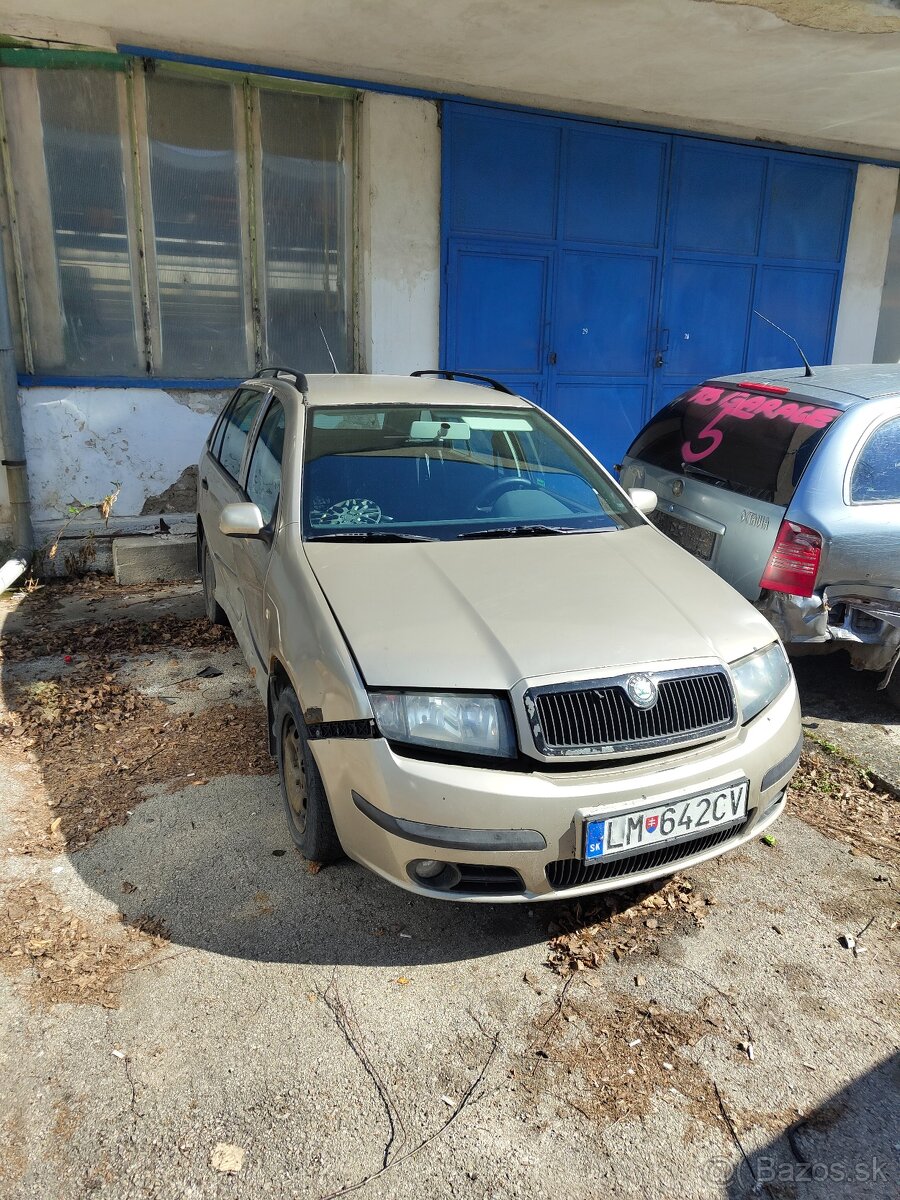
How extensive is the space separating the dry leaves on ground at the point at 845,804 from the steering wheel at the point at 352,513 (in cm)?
216

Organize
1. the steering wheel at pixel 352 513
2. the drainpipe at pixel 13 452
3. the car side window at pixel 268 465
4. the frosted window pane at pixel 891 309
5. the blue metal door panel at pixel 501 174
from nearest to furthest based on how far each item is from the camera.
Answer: the steering wheel at pixel 352 513 → the car side window at pixel 268 465 → the drainpipe at pixel 13 452 → the blue metal door panel at pixel 501 174 → the frosted window pane at pixel 891 309

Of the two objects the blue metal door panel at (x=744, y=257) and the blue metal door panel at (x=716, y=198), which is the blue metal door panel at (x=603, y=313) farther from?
the blue metal door panel at (x=716, y=198)

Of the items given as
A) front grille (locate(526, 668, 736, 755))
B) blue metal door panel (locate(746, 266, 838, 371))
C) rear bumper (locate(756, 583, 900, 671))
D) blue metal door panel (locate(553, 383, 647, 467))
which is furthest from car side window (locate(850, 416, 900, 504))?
blue metal door panel (locate(746, 266, 838, 371))

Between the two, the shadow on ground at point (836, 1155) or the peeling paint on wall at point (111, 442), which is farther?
the peeling paint on wall at point (111, 442)

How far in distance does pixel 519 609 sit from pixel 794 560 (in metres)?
1.81

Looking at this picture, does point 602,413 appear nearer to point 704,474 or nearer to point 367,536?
point 704,474

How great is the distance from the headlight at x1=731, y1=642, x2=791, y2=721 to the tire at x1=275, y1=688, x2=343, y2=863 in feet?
4.56

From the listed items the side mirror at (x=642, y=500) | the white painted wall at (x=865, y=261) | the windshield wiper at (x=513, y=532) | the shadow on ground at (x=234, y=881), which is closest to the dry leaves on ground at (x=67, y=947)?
the shadow on ground at (x=234, y=881)

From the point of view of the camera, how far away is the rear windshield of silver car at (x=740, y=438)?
4094mm

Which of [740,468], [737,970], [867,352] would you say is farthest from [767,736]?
[867,352]

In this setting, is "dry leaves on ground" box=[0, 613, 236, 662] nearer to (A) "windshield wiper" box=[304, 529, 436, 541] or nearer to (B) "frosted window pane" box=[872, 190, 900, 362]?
(A) "windshield wiper" box=[304, 529, 436, 541]

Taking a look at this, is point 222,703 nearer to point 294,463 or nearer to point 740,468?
point 294,463

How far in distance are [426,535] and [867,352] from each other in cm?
835

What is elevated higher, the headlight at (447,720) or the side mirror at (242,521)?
the side mirror at (242,521)
